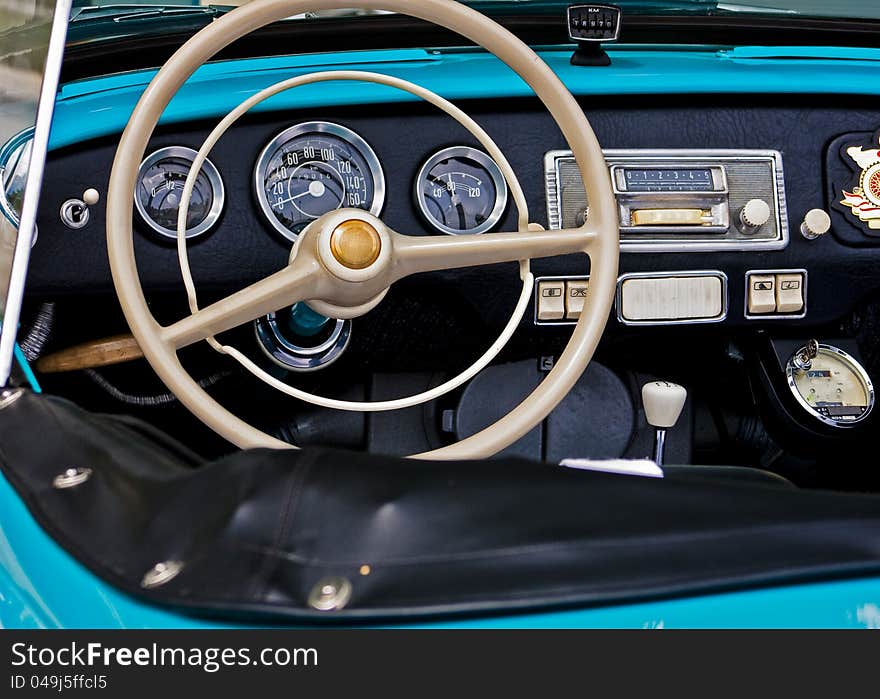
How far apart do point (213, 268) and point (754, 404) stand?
1136mm

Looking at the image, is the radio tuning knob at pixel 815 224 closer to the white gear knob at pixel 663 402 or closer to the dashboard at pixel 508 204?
the dashboard at pixel 508 204

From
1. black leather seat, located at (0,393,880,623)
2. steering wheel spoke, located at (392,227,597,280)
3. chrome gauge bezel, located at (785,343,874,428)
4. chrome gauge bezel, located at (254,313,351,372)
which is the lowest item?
chrome gauge bezel, located at (785,343,874,428)

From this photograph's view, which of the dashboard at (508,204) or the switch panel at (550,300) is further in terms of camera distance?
the switch panel at (550,300)

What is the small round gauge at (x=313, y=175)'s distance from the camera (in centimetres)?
157

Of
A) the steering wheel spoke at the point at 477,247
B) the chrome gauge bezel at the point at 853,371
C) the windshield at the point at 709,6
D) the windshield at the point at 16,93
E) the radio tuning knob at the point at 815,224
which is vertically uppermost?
the windshield at the point at 709,6

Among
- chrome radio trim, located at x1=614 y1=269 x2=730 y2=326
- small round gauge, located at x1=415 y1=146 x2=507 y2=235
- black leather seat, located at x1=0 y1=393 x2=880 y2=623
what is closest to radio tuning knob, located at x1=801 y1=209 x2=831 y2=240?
chrome radio trim, located at x1=614 y1=269 x2=730 y2=326

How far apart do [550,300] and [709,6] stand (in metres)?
0.72

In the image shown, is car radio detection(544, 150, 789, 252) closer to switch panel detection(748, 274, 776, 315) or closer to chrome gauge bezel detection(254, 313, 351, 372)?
switch panel detection(748, 274, 776, 315)

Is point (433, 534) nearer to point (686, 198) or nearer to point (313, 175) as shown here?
point (313, 175)

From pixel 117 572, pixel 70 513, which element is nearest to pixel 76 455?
pixel 70 513

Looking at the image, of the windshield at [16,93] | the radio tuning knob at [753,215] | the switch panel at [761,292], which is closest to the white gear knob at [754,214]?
the radio tuning knob at [753,215]

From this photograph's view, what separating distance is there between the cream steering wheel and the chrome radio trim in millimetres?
460

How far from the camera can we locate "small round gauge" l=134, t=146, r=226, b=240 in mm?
1508

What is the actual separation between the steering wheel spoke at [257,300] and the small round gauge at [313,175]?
37cm
